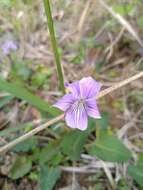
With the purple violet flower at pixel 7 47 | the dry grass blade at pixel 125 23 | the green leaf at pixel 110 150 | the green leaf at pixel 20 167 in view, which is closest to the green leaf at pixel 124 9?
the dry grass blade at pixel 125 23

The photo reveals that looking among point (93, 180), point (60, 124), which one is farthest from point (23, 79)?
point (93, 180)

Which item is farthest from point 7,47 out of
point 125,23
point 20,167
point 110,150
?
point 110,150

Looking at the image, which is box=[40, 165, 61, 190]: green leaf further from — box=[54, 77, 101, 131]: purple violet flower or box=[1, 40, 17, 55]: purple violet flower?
box=[1, 40, 17, 55]: purple violet flower

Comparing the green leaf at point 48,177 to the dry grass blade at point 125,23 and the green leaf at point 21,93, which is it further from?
the dry grass blade at point 125,23

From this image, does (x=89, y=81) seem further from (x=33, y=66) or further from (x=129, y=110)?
(x=33, y=66)

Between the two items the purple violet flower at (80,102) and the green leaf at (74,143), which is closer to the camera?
the purple violet flower at (80,102)

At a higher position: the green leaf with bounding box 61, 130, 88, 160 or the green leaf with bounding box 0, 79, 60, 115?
the green leaf with bounding box 0, 79, 60, 115

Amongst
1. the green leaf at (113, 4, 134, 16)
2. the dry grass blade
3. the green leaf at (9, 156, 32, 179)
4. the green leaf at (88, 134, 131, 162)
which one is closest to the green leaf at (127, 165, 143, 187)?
the green leaf at (88, 134, 131, 162)
